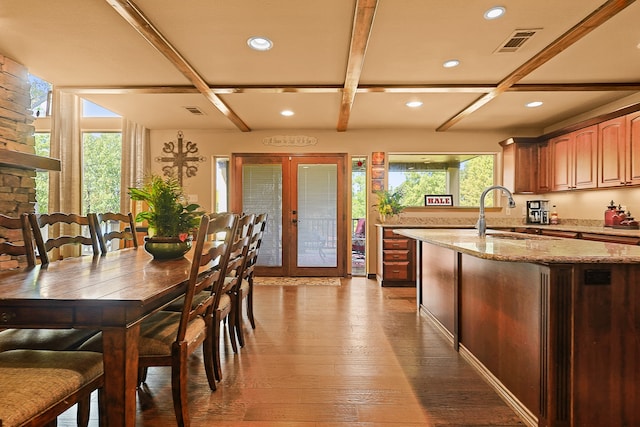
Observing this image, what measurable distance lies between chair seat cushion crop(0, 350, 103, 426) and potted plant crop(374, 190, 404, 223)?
4303 mm

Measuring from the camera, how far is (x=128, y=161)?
207 inches

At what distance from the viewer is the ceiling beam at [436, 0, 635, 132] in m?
2.21

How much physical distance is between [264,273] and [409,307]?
2.63 metres

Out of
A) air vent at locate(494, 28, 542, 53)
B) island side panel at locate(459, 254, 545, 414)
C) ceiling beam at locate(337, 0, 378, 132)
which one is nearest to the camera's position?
island side panel at locate(459, 254, 545, 414)

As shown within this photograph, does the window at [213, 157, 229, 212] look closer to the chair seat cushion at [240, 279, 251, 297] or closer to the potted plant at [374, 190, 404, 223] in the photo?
the potted plant at [374, 190, 404, 223]

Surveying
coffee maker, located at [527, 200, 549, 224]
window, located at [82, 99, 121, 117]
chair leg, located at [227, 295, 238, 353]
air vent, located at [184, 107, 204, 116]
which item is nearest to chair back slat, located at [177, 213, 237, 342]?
chair leg, located at [227, 295, 238, 353]

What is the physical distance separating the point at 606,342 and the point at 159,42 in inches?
135

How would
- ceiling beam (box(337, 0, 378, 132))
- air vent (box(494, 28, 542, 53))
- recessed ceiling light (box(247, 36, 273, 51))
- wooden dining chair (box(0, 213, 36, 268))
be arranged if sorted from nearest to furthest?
1. wooden dining chair (box(0, 213, 36, 268))
2. ceiling beam (box(337, 0, 378, 132))
3. air vent (box(494, 28, 542, 53))
4. recessed ceiling light (box(247, 36, 273, 51))

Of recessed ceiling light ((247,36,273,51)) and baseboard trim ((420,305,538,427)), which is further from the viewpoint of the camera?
recessed ceiling light ((247,36,273,51))

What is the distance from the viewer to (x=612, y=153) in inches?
147

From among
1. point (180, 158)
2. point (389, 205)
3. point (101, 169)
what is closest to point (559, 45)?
point (389, 205)

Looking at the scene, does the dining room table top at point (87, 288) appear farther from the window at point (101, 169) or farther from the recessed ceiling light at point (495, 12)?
the window at point (101, 169)

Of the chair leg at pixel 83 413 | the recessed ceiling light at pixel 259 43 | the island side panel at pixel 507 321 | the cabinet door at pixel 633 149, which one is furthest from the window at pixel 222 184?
the cabinet door at pixel 633 149

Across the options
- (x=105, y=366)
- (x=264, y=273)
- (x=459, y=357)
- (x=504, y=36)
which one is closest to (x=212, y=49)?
(x=504, y=36)
